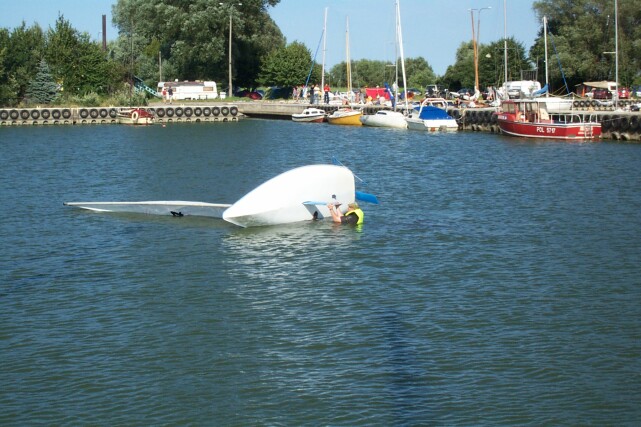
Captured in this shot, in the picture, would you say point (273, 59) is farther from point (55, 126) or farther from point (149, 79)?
point (55, 126)

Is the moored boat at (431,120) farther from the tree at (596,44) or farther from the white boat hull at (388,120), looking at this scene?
the tree at (596,44)

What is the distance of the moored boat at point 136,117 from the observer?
285 ft

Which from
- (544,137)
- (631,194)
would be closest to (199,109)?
(544,137)

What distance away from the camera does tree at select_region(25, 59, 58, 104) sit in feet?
315

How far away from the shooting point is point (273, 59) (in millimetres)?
112062

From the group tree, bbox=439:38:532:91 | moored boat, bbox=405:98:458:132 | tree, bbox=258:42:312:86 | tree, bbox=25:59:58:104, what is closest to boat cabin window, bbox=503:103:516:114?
moored boat, bbox=405:98:458:132

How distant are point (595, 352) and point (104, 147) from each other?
1926 inches

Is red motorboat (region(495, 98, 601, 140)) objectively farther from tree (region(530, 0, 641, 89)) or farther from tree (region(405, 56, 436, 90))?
tree (region(405, 56, 436, 90))

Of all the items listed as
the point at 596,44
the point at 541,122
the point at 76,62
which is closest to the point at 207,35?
the point at 76,62

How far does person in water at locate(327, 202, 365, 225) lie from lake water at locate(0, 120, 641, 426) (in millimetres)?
401

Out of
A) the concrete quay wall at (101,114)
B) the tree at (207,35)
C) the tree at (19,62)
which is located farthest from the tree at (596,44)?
the tree at (19,62)

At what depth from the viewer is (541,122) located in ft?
202

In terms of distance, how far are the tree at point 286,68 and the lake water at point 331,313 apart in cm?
7763

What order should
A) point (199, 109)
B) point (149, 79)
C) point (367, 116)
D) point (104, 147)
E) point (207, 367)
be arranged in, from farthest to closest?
point (149, 79) < point (199, 109) < point (367, 116) < point (104, 147) < point (207, 367)
